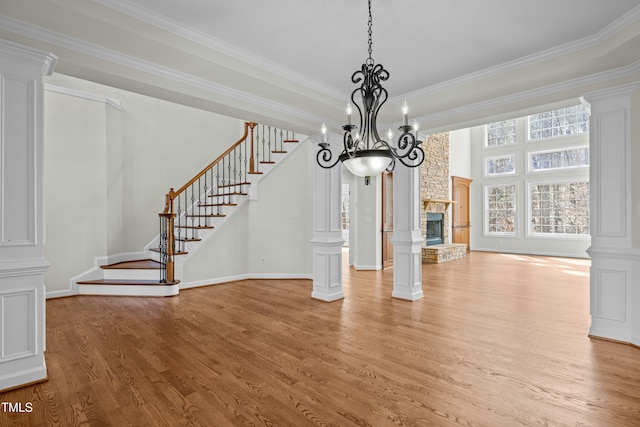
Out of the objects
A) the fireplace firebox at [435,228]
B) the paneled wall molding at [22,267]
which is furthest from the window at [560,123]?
the paneled wall molding at [22,267]

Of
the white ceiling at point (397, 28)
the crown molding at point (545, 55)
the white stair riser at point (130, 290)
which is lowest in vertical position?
the white stair riser at point (130, 290)

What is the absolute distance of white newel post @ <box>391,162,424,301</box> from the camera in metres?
4.76

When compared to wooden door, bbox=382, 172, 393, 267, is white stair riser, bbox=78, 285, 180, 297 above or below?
below

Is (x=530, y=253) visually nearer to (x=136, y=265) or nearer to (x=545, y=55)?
(x=545, y=55)

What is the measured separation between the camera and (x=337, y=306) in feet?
14.7

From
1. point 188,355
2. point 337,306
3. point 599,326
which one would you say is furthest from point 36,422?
point 599,326

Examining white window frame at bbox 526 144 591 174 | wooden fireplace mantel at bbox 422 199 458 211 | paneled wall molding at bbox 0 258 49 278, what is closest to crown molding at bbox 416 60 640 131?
paneled wall molding at bbox 0 258 49 278

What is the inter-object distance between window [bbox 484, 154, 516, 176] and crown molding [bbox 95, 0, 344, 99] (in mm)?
9031

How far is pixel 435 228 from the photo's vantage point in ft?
33.2

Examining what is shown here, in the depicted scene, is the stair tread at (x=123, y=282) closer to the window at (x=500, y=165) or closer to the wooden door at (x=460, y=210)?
the wooden door at (x=460, y=210)

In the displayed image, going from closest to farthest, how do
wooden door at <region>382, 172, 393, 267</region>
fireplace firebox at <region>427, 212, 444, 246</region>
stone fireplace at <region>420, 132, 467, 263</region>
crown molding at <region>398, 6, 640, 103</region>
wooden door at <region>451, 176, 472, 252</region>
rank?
1. crown molding at <region>398, 6, 640, 103</region>
2. wooden door at <region>382, 172, 393, 267</region>
3. stone fireplace at <region>420, 132, 467, 263</region>
4. fireplace firebox at <region>427, 212, 444, 246</region>
5. wooden door at <region>451, 176, 472, 252</region>

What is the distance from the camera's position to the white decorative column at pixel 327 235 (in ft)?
15.8

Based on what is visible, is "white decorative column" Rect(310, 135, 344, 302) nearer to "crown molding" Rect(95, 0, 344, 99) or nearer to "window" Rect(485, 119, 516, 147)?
"crown molding" Rect(95, 0, 344, 99)

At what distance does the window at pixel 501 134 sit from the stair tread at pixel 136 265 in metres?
10.8
